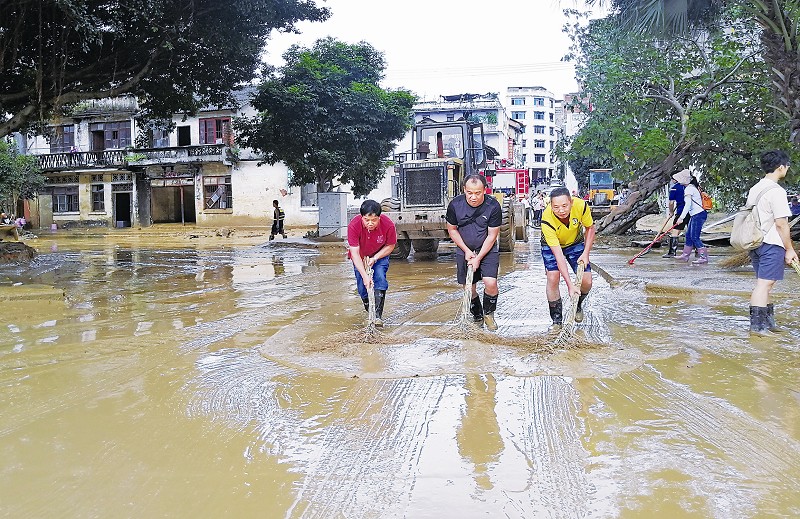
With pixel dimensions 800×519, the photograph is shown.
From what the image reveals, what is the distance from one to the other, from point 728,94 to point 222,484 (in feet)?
54.6

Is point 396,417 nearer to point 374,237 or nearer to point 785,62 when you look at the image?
point 374,237

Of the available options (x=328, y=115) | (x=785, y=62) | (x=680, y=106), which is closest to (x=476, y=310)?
(x=785, y=62)

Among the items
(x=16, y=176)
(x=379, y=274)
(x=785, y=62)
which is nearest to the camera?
(x=379, y=274)

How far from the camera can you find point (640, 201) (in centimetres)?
2061

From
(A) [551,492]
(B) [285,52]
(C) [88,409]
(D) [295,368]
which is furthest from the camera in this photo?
(B) [285,52]

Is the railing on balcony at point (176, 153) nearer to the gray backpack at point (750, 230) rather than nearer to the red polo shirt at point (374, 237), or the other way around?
the red polo shirt at point (374, 237)

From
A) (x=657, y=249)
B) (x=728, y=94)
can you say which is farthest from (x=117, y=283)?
(x=728, y=94)

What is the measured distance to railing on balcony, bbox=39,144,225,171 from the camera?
123 feet

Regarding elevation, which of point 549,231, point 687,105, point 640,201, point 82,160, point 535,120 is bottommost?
point 549,231

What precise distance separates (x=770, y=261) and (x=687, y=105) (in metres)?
13.0

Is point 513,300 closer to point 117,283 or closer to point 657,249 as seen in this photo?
point 117,283

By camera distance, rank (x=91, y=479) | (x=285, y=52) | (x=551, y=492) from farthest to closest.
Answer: (x=285, y=52)
(x=91, y=479)
(x=551, y=492)

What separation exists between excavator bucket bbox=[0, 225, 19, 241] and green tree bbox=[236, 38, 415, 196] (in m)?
7.90

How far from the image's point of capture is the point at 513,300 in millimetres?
8672
